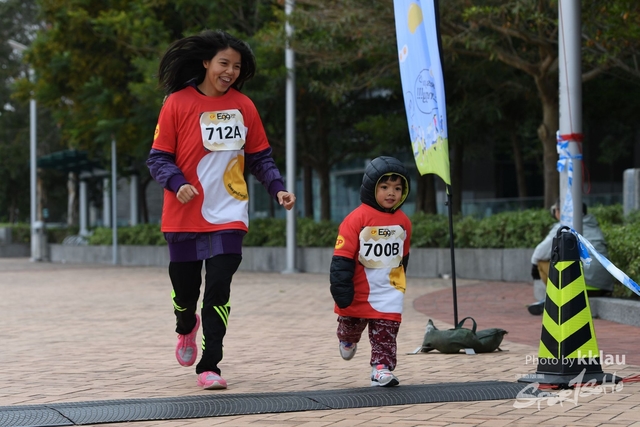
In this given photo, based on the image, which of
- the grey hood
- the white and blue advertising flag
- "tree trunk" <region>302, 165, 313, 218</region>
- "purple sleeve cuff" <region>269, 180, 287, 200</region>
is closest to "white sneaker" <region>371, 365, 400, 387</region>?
the grey hood

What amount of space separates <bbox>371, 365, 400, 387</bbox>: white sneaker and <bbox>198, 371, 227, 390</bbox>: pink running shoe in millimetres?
801

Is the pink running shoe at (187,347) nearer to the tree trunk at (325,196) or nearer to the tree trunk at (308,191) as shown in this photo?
the tree trunk at (325,196)

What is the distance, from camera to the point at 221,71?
580 centimetres

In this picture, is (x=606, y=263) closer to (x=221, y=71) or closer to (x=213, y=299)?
(x=213, y=299)

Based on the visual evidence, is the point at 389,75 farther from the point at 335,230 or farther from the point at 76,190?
the point at 76,190

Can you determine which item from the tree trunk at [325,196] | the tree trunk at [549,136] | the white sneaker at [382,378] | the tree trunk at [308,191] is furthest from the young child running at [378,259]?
the tree trunk at [308,191]

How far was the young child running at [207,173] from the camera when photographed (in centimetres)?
Result: 570

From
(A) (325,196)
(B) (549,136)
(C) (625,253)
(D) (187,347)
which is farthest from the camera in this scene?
(A) (325,196)

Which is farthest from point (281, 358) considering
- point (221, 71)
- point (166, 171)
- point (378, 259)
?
point (221, 71)

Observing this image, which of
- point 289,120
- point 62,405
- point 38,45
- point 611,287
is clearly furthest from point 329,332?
point 38,45

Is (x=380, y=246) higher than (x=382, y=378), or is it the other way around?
(x=380, y=246)

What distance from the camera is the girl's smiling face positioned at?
19.1 ft

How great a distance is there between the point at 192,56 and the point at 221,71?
217mm

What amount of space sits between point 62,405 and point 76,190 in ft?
125
